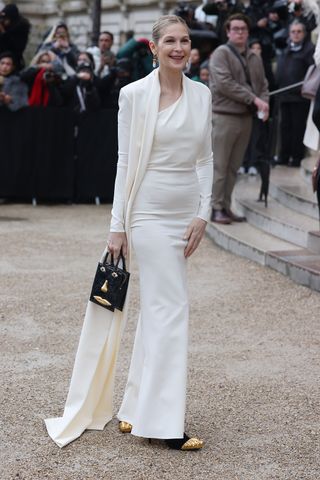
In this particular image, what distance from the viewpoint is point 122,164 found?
4.78 m

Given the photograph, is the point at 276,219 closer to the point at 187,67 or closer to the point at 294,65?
the point at 187,67

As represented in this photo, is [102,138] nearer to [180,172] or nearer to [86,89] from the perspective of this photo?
[86,89]

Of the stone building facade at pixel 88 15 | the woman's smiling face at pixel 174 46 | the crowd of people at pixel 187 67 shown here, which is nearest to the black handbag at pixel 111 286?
the woman's smiling face at pixel 174 46

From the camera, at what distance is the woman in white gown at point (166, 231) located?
4.71 m

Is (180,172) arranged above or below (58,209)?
above

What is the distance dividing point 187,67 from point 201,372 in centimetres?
794

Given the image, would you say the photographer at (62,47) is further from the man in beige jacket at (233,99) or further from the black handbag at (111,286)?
the black handbag at (111,286)

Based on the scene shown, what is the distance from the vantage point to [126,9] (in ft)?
96.7

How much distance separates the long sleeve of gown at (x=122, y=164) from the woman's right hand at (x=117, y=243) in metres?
0.02

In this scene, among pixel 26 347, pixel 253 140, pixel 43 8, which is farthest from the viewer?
pixel 43 8

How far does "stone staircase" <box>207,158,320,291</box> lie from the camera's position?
884cm

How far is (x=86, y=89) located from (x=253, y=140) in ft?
7.83

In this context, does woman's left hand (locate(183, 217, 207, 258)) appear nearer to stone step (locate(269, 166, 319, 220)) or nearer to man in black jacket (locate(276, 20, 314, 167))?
stone step (locate(269, 166, 319, 220))

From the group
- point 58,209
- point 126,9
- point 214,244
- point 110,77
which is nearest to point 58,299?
point 214,244
